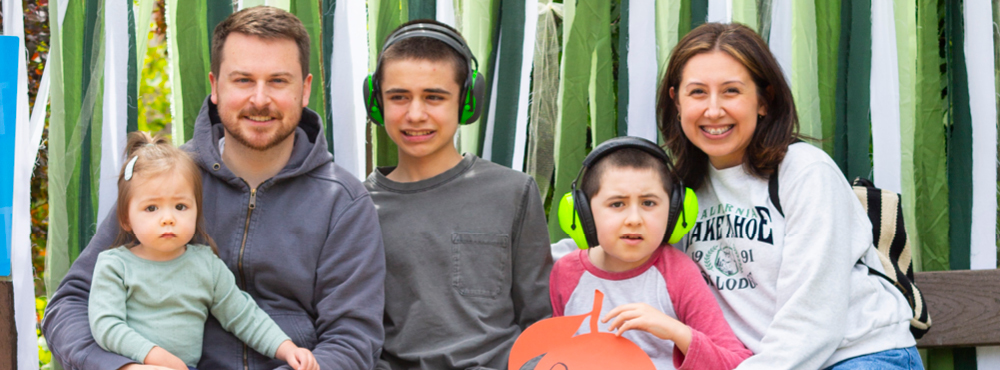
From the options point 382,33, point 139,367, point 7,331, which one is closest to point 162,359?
point 139,367

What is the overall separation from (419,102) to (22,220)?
4.93 ft

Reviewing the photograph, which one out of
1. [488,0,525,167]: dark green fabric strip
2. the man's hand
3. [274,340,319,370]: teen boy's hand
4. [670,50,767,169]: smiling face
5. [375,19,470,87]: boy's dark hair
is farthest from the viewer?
[488,0,525,167]: dark green fabric strip

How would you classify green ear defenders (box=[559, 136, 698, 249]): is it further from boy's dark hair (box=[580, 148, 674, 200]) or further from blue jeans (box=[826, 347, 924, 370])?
blue jeans (box=[826, 347, 924, 370])

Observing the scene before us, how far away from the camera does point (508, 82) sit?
9.32ft

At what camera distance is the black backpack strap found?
7.44 ft

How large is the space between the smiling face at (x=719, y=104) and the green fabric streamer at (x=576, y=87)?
1.71 feet

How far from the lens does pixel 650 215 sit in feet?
7.14

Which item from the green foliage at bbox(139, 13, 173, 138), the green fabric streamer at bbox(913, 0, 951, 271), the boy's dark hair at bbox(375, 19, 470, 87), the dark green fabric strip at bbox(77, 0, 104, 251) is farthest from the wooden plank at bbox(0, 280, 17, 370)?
the green fabric streamer at bbox(913, 0, 951, 271)

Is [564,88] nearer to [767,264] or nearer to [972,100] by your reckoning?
[767,264]

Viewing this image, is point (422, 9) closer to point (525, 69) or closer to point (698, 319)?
point (525, 69)

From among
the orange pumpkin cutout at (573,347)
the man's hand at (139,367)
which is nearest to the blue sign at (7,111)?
the man's hand at (139,367)

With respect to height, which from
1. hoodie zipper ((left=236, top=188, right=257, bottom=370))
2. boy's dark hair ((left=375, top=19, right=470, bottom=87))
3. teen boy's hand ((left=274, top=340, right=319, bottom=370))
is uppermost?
boy's dark hair ((left=375, top=19, right=470, bottom=87))

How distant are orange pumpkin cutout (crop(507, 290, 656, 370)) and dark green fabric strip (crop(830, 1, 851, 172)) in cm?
128

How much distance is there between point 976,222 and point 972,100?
445 mm
